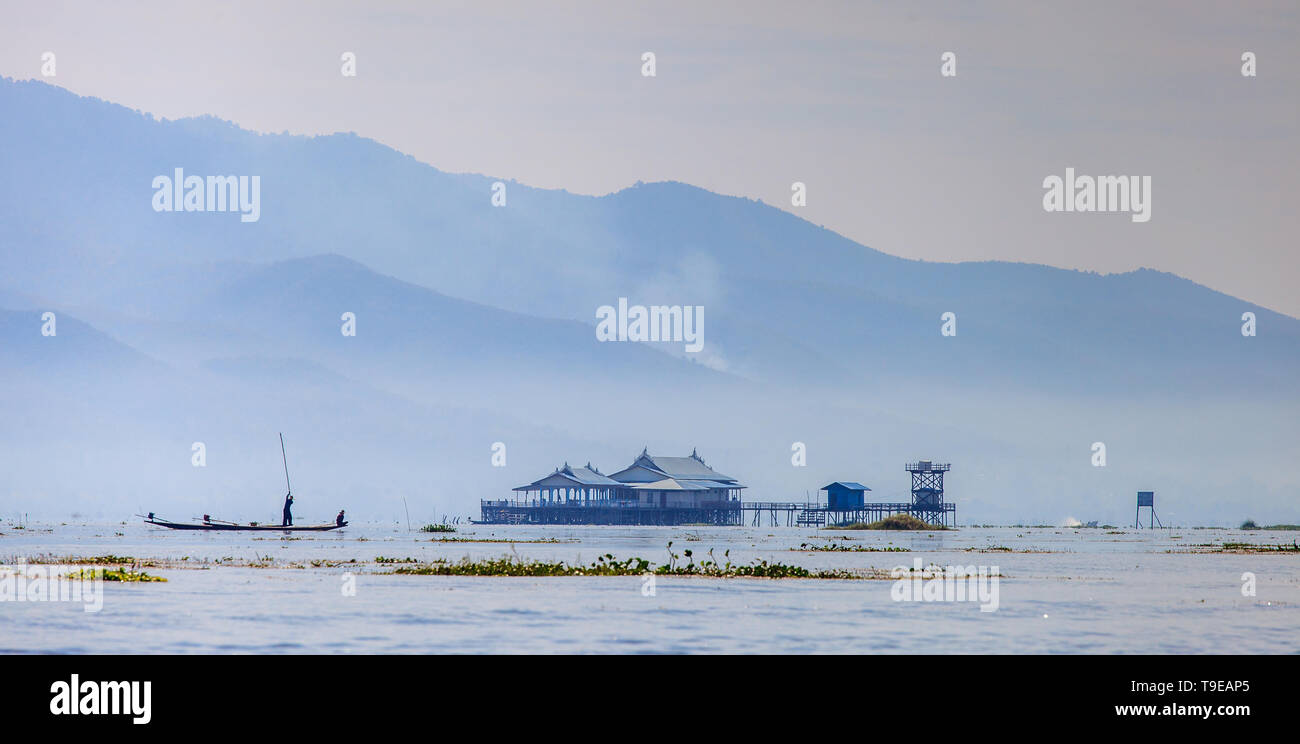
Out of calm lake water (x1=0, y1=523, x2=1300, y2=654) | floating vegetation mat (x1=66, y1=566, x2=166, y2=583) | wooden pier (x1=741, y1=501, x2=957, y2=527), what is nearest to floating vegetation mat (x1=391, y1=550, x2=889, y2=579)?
calm lake water (x1=0, y1=523, x2=1300, y2=654)

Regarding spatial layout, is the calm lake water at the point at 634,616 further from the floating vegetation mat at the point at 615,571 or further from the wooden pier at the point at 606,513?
the wooden pier at the point at 606,513

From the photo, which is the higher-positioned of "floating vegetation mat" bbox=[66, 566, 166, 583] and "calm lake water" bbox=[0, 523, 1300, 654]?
"floating vegetation mat" bbox=[66, 566, 166, 583]

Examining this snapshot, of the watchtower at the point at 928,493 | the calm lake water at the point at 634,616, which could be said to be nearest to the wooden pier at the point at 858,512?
the watchtower at the point at 928,493

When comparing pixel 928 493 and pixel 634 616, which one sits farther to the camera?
pixel 928 493

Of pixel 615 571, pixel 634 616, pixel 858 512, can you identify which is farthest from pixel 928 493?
pixel 634 616

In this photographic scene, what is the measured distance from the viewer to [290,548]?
88062 mm

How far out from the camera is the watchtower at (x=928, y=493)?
169 m

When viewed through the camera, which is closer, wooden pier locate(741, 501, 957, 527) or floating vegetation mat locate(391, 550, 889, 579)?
floating vegetation mat locate(391, 550, 889, 579)

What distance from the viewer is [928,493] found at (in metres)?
171

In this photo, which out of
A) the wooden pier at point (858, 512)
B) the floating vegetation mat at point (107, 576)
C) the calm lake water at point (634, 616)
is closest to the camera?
the calm lake water at point (634, 616)

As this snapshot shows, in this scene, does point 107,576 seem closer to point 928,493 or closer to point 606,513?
point 606,513

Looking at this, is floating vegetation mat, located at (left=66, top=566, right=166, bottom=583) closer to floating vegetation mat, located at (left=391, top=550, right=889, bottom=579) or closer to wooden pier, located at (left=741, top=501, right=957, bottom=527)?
floating vegetation mat, located at (left=391, top=550, right=889, bottom=579)

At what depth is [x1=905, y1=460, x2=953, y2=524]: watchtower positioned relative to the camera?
169125 mm
